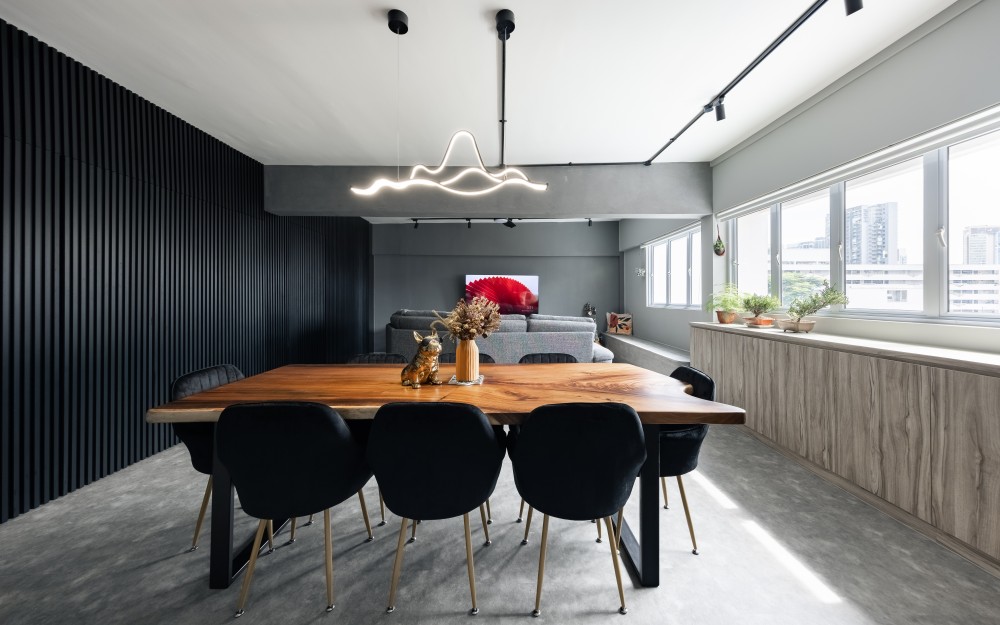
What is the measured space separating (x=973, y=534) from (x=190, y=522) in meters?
3.73

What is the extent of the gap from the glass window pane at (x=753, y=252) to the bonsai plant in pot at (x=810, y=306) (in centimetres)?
100

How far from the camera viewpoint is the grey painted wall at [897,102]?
2025 mm

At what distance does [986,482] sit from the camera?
1.71 m

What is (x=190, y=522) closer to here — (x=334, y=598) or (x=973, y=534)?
(x=334, y=598)

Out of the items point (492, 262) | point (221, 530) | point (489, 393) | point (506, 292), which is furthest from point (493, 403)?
point (492, 262)

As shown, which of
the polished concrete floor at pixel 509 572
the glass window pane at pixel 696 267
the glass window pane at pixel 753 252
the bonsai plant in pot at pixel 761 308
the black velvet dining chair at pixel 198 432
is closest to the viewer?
the polished concrete floor at pixel 509 572

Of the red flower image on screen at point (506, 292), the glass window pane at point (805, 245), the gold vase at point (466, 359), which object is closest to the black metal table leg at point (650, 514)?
the gold vase at point (466, 359)

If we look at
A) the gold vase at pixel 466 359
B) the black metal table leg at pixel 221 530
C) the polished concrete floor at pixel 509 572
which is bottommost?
the polished concrete floor at pixel 509 572

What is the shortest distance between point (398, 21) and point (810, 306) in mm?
3340

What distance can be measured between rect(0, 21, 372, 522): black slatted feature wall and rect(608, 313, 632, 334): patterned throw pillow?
19.0 feet

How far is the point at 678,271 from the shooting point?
6.09 m

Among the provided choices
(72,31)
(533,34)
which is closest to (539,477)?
(533,34)

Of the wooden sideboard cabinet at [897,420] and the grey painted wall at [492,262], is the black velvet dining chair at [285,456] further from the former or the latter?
the grey painted wall at [492,262]

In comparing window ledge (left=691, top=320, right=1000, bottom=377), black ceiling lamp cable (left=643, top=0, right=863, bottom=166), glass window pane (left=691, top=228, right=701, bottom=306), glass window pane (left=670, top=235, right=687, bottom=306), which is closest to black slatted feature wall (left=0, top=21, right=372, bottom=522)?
black ceiling lamp cable (left=643, top=0, right=863, bottom=166)
